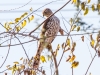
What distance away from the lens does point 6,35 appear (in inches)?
138

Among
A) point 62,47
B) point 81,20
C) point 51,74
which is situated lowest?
point 51,74

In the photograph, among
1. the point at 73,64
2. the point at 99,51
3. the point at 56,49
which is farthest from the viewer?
the point at 56,49

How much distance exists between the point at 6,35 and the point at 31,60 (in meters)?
0.72

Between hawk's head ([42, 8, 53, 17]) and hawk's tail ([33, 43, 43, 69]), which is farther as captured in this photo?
hawk's head ([42, 8, 53, 17])

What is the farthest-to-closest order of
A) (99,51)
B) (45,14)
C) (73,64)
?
(45,14)
(73,64)
(99,51)

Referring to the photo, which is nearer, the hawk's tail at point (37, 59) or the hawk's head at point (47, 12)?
the hawk's tail at point (37, 59)

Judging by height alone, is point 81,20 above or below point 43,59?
above

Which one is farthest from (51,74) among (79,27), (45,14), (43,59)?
(45,14)

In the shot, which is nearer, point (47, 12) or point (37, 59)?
point (37, 59)

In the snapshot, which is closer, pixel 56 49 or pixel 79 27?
pixel 79 27

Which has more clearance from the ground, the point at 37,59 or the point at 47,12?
the point at 47,12

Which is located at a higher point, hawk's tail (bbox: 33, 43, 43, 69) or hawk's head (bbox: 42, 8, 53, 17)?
hawk's head (bbox: 42, 8, 53, 17)

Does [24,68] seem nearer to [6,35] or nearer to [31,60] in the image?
[31,60]

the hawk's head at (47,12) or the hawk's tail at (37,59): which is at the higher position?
the hawk's head at (47,12)
